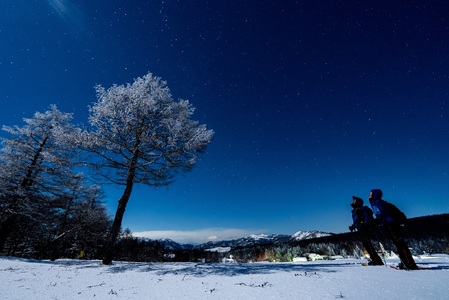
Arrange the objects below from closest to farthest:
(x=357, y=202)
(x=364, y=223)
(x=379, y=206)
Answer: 1. (x=379, y=206)
2. (x=364, y=223)
3. (x=357, y=202)

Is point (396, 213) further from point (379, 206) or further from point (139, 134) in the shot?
point (139, 134)

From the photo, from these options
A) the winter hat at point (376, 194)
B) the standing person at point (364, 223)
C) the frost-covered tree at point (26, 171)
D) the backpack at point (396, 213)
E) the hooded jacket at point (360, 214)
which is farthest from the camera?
the frost-covered tree at point (26, 171)

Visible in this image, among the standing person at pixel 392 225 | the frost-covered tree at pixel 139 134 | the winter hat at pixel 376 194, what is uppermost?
the frost-covered tree at pixel 139 134

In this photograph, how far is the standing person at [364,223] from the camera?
5013 mm

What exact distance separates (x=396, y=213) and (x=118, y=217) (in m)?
8.48

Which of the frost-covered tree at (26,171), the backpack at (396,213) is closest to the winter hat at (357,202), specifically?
the backpack at (396,213)

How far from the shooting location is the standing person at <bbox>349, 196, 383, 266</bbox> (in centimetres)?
501

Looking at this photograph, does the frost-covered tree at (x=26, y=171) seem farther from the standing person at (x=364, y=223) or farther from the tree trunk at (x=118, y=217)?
the standing person at (x=364, y=223)

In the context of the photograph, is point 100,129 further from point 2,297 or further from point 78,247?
point 78,247

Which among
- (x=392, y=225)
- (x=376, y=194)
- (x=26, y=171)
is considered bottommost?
(x=392, y=225)

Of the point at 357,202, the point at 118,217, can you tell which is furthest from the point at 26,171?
the point at 357,202

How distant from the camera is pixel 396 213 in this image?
421cm

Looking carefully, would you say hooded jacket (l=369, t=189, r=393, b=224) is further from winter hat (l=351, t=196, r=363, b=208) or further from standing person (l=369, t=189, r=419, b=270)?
winter hat (l=351, t=196, r=363, b=208)

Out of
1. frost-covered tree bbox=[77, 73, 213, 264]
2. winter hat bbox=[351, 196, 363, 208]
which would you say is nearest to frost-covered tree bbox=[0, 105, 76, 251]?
frost-covered tree bbox=[77, 73, 213, 264]
